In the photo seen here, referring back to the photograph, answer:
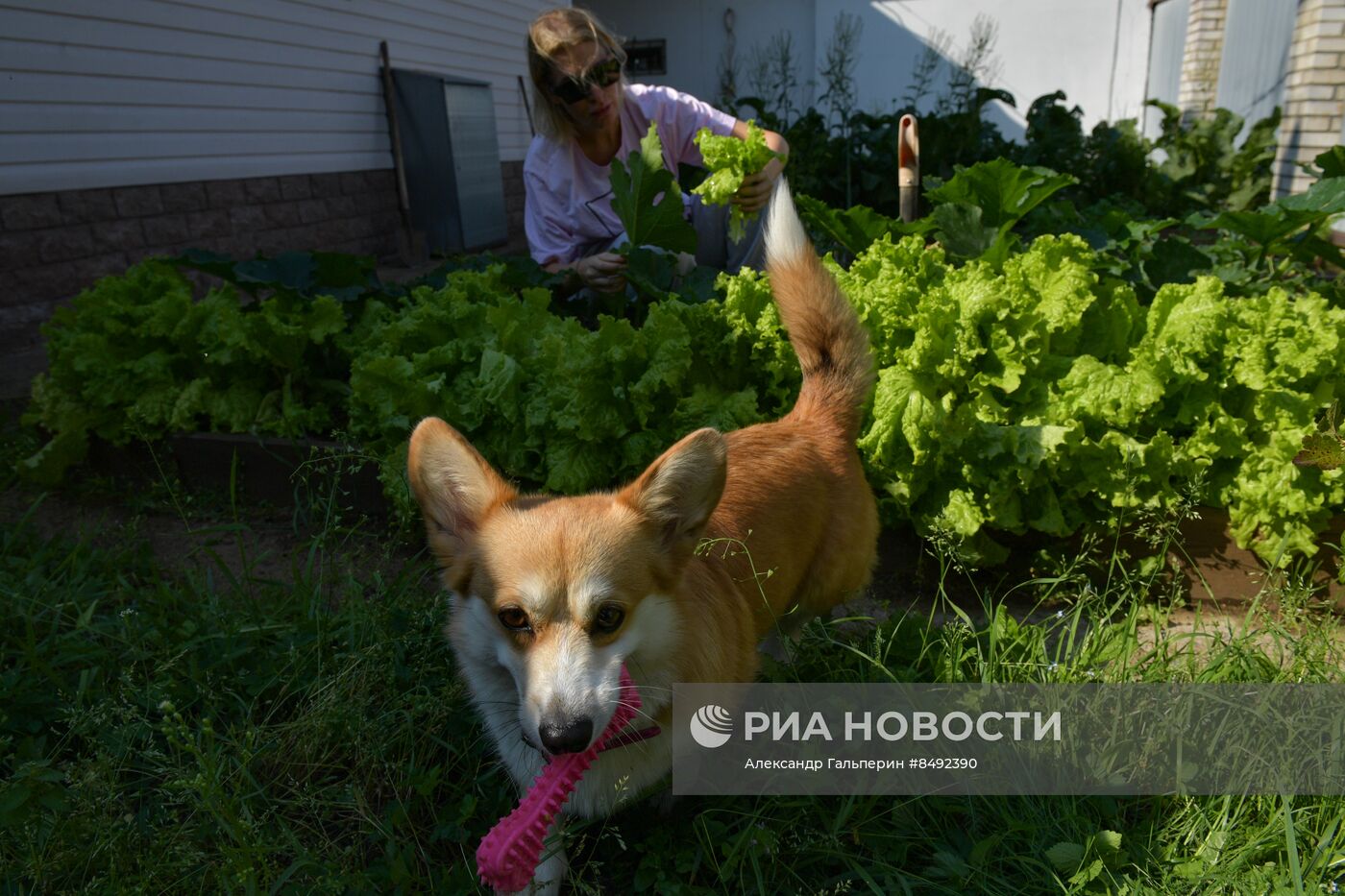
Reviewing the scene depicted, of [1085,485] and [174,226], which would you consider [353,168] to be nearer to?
[174,226]

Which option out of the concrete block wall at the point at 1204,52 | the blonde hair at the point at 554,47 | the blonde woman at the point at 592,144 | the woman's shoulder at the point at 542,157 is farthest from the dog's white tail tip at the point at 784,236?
the concrete block wall at the point at 1204,52

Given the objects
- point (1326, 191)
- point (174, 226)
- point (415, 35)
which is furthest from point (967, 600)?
point (415, 35)

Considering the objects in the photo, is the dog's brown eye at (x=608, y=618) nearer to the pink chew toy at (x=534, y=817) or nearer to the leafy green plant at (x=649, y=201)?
the pink chew toy at (x=534, y=817)

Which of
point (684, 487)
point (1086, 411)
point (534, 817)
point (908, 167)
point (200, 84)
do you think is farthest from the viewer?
point (200, 84)

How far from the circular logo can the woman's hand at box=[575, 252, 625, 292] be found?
234 cm

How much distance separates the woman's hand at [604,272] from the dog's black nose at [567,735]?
268 centimetres

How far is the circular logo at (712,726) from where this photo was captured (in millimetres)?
2090

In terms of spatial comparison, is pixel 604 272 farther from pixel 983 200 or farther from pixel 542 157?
pixel 983 200

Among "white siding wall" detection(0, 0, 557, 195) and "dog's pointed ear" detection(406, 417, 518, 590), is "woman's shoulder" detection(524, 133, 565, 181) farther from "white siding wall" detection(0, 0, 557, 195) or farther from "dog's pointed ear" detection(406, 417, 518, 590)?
"white siding wall" detection(0, 0, 557, 195)

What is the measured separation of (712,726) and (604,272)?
2.41 metres

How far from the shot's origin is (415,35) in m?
9.45

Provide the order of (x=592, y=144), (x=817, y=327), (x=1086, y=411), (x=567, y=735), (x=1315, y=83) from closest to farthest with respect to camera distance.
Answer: (x=567, y=735) → (x=817, y=327) → (x=1086, y=411) → (x=592, y=144) → (x=1315, y=83)

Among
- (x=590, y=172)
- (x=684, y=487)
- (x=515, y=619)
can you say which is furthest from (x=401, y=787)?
(x=590, y=172)

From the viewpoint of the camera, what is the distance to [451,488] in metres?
2.06
